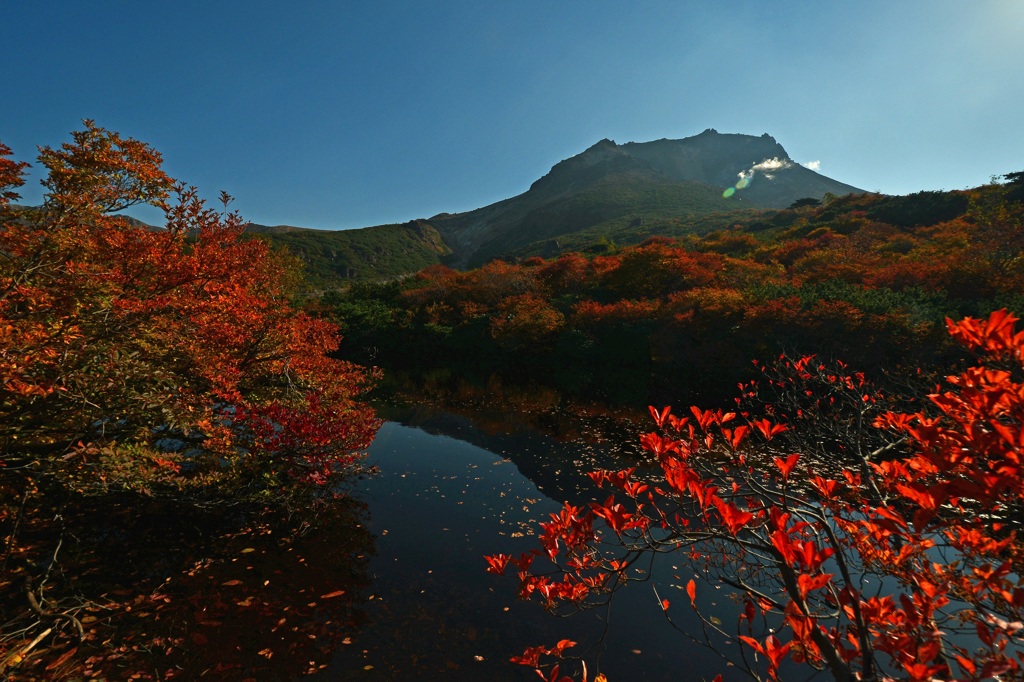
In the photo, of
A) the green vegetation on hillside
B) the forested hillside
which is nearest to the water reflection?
the forested hillside

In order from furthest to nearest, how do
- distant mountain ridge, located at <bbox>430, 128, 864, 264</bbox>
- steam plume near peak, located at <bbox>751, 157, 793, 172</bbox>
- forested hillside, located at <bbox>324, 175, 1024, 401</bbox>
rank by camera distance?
steam plume near peak, located at <bbox>751, 157, 793, 172</bbox> → distant mountain ridge, located at <bbox>430, 128, 864, 264</bbox> → forested hillside, located at <bbox>324, 175, 1024, 401</bbox>

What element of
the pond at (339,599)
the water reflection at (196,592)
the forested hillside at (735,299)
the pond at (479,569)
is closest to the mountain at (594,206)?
the forested hillside at (735,299)

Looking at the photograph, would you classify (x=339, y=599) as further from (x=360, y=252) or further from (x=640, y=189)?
(x=640, y=189)

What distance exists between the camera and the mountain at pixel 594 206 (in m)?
88.1

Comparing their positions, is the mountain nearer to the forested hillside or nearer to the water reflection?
the forested hillside

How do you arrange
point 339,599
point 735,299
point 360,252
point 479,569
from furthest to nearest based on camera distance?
point 360,252 → point 735,299 → point 479,569 → point 339,599

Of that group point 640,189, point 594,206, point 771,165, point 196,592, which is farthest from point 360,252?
point 771,165

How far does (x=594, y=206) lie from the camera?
10631cm

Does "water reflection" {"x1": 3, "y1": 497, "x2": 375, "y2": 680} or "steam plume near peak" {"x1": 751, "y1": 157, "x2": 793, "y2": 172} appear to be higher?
"steam plume near peak" {"x1": 751, "y1": 157, "x2": 793, "y2": 172}

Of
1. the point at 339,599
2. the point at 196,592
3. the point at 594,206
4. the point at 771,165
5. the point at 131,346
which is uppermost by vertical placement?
the point at 771,165

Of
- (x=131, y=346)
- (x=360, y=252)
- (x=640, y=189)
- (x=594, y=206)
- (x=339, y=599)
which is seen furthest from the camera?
(x=640, y=189)

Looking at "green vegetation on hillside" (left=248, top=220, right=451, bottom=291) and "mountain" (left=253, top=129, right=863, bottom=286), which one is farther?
"mountain" (left=253, top=129, right=863, bottom=286)

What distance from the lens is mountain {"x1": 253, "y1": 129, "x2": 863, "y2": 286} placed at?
88062 mm

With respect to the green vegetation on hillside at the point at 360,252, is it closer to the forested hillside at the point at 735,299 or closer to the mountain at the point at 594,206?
the mountain at the point at 594,206
